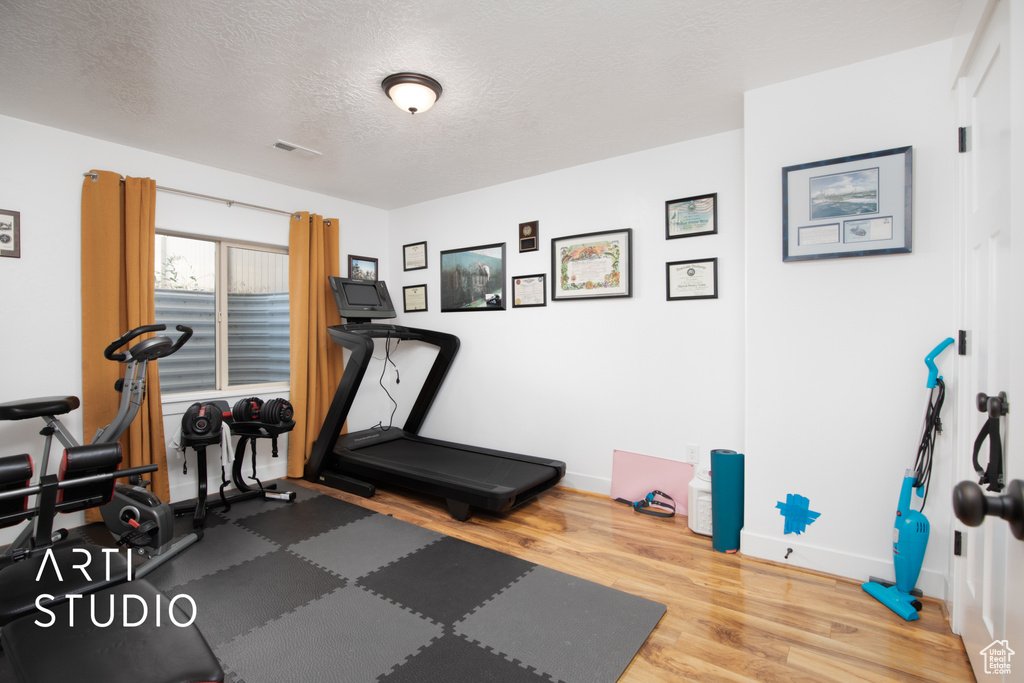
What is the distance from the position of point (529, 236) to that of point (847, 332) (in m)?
2.31

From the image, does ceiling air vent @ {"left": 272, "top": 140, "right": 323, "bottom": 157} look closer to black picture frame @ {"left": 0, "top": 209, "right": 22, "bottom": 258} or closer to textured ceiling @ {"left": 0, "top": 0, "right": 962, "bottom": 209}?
textured ceiling @ {"left": 0, "top": 0, "right": 962, "bottom": 209}

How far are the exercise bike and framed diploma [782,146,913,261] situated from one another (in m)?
3.43

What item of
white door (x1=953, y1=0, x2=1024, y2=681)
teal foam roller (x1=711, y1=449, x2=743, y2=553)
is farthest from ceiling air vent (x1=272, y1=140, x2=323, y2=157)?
white door (x1=953, y1=0, x2=1024, y2=681)

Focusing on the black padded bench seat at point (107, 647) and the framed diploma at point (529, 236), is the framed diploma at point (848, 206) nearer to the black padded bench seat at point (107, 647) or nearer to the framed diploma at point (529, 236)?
the framed diploma at point (529, 236)

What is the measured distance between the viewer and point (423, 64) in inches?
88.0

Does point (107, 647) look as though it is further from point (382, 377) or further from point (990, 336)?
point (382, 377)

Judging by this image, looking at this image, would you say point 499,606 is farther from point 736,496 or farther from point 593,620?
point 736,496

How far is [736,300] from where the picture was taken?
296 centimetres

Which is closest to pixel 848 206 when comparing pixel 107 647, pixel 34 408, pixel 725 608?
pixel 725 608

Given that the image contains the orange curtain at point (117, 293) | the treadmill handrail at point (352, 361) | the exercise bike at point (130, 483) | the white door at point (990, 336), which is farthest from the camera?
the treadmill handrail at point (352, 361)

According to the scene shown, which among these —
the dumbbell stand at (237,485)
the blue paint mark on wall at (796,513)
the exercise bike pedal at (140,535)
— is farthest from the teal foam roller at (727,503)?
the exercise bike pedal at (140,535)

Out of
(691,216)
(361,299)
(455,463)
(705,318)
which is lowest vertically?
(455,463)

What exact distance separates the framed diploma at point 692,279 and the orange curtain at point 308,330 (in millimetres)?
2932

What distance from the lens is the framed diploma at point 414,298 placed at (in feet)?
15.1
